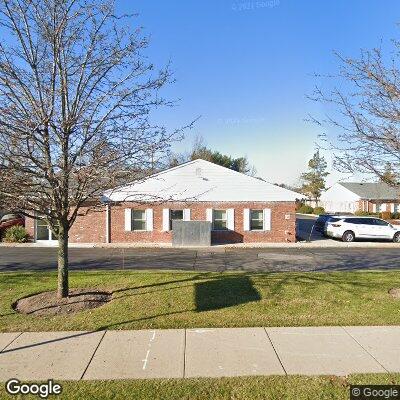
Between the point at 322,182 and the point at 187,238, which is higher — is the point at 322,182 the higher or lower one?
the higher one

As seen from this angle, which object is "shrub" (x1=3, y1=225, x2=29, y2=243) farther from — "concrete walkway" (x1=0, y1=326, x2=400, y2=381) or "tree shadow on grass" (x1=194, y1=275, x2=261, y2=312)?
"concrete walkway" (x1=0, y1=326, x2=400, y2=381)

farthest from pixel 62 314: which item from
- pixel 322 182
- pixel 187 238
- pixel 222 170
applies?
pixel 322 182

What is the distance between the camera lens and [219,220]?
72.8 feet

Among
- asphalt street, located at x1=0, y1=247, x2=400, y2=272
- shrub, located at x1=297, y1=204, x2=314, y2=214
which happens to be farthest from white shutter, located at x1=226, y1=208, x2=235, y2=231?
shrub, located at x1=297, y1=204, x2=314, y2=214

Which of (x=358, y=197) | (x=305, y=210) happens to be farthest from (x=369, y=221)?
(x=305, y=210)

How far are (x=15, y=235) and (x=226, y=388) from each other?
66.7 feet

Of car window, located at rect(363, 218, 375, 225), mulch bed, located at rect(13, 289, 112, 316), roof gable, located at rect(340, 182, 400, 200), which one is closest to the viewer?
mulch bed, located at rect(13, 289, 112, 316)

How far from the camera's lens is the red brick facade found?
21.6 m

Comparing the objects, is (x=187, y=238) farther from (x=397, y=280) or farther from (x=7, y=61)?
(x=7, y=61)

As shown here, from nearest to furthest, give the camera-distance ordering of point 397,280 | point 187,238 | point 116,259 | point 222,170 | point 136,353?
point 136,353, point 397,280, point 116,259, point 187,238, point 222,170

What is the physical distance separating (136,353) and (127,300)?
2.44m

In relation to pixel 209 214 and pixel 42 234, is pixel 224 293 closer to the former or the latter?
pixel 209 214

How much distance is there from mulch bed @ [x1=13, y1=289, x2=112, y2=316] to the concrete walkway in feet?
3.63

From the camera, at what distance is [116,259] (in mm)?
14969
